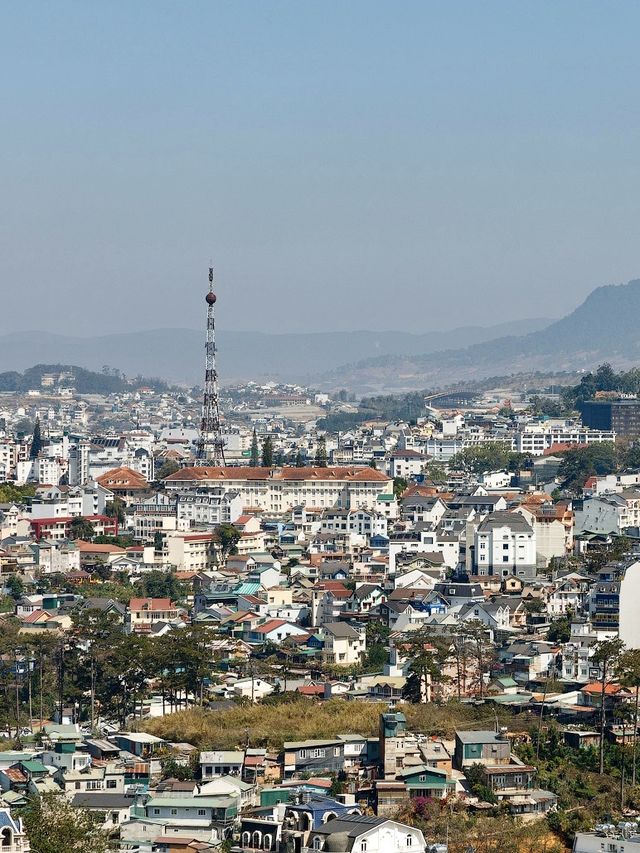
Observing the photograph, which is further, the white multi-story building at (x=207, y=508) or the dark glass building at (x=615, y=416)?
the dark glass building at (x=615, y=416)

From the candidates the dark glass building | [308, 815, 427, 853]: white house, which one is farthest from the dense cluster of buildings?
the dark glass building

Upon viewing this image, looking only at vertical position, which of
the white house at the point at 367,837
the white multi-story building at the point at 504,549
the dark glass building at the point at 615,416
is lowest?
the white house at the point at 367,837

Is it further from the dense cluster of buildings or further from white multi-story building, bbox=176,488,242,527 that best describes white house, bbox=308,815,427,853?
white multi-story building, bbox=176,488,242,527

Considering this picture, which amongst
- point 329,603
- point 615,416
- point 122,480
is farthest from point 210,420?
point 329,603

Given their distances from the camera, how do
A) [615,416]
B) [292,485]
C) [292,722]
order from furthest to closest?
[615,416], [292,485], [292,722]

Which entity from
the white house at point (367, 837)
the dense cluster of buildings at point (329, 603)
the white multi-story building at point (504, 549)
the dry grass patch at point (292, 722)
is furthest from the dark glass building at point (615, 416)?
the white house at point (367, 837)

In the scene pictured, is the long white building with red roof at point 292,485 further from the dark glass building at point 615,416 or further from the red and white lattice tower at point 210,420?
the dark glass building at point 615,416

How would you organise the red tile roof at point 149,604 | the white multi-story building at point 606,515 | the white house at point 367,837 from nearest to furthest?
1. the white house at point 367,837
2. the red tile roof at point 149,604
3. the white multi-story building at point 606,515

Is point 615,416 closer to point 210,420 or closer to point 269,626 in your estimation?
point 210,420
